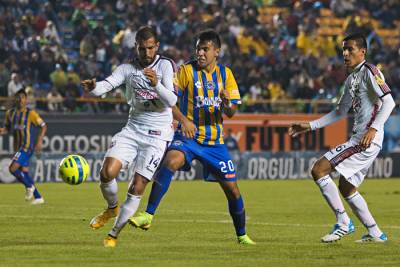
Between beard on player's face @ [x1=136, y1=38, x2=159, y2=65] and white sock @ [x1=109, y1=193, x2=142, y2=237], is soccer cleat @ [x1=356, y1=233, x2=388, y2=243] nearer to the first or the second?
white sock @ [x1=109, y1=193, x2=142, y2=237]

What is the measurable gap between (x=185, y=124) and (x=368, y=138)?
2.03 meters

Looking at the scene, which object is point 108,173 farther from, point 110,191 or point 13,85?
point 13,85

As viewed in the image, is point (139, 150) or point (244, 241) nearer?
point (139, 150)

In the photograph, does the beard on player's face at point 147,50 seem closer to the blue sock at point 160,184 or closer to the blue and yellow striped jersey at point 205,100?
the blue and yellow striped jersey at point 205,100

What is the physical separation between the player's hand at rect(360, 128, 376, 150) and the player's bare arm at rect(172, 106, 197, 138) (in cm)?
188

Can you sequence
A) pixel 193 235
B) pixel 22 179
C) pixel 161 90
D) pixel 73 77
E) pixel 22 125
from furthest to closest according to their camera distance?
1. pixel 73 77
2. pixel 22 125
3. pixel 22 179
4. pixel 193 235
5. pixel 161 90

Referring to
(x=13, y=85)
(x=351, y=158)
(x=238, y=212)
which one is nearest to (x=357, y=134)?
(x=351, y=158)

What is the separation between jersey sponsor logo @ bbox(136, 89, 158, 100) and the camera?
37.6 ft

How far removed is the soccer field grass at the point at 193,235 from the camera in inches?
404

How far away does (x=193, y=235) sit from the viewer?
1317 cm

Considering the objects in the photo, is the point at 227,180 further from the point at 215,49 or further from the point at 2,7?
the point at 2,7

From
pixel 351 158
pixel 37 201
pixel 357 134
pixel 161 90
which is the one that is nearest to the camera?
pixel 161 90

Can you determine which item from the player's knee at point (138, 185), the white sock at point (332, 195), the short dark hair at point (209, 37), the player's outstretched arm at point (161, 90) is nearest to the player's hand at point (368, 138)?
the white sock at point (332, 195)

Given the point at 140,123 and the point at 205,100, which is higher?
the point at 205,100
